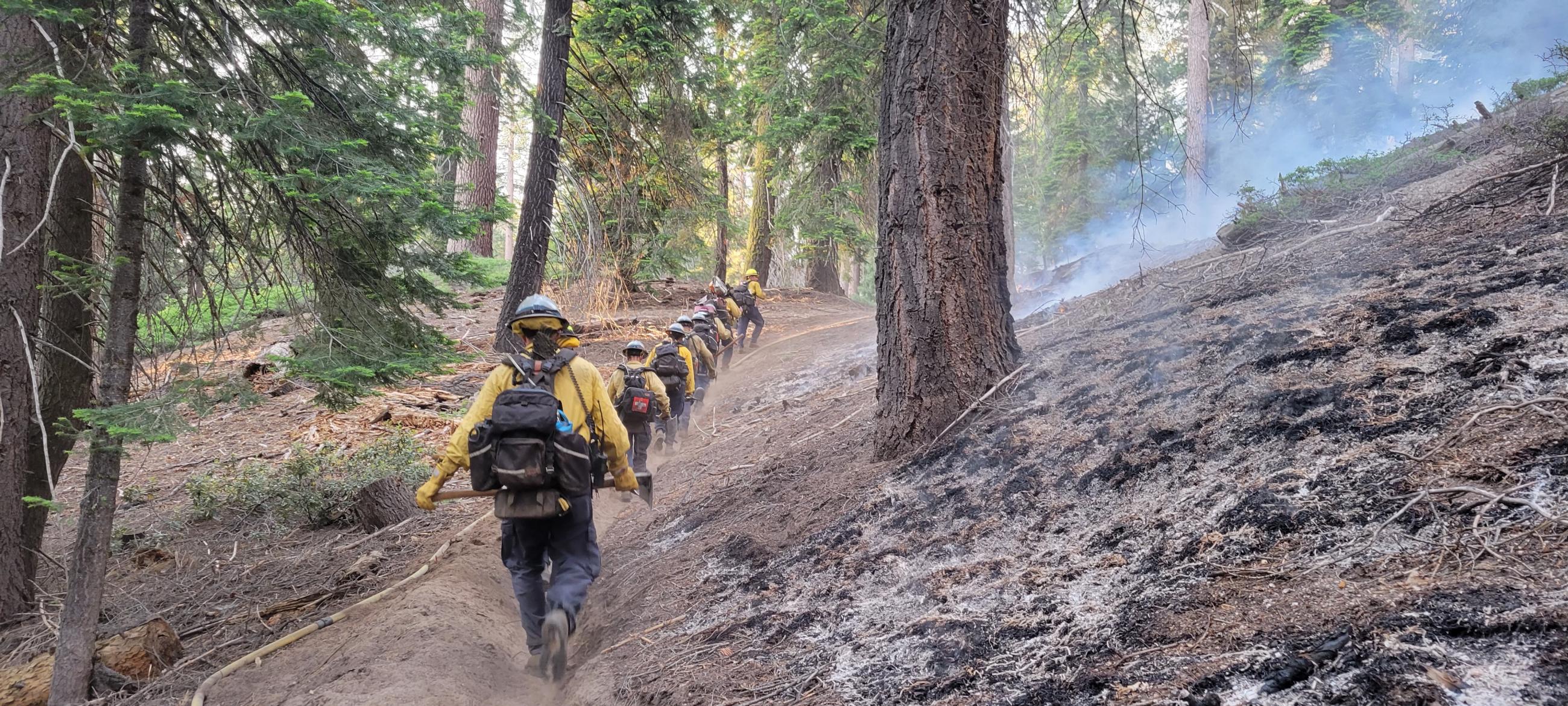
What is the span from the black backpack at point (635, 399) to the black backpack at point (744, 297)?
289 inches

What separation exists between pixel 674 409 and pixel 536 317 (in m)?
6.03

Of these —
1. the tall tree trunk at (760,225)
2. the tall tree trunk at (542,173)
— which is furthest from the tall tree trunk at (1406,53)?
the tall tree trunk at (542,173)

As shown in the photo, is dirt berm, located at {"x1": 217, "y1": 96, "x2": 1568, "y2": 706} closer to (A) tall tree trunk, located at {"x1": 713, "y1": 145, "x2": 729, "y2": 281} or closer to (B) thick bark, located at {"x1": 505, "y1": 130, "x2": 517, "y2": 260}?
(A) tall tree trunk, located at {"x1": 713, "y1": 145, "x2": 729, "y2": 281}

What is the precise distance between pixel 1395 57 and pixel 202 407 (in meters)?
38.6

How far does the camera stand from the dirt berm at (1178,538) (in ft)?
7.27

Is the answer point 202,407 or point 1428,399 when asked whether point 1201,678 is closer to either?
point 1428,399

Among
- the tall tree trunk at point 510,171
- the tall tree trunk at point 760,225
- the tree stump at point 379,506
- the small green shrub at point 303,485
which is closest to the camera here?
the tree stump at point 379,506

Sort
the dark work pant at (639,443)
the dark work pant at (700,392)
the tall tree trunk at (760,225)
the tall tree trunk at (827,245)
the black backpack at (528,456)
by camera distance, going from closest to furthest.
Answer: the black backpack at (528,456)
the dark work pant at (639,443)
the dark work pant at (700,392)
the tall tree trunk at (827,245)
the tall tree trunk at (760,225)

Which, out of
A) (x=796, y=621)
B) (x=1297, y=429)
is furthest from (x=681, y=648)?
(x=1297, y=429)

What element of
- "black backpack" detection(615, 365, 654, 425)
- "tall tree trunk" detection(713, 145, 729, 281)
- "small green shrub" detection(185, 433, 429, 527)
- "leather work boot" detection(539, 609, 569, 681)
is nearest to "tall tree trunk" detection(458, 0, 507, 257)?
"tall tree trunk" detection(713, 145, 729, 281)

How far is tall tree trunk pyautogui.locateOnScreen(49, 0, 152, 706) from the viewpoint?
490cm

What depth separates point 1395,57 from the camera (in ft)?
98.3

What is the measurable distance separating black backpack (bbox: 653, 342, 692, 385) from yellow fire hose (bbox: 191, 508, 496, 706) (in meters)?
4.08

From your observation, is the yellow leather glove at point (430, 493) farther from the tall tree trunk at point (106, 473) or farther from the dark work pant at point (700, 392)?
the dark work pant at point (700, 392)
